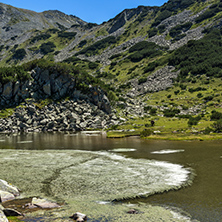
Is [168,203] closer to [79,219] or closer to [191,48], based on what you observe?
[79,219]

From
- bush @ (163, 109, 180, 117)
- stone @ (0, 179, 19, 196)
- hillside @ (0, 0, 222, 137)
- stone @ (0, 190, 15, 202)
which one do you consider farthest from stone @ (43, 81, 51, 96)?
stone @ (0, 190, 15, 202)

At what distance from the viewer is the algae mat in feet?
42.8

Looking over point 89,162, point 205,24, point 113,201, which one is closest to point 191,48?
point 205,24

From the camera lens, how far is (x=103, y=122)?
3290 inches

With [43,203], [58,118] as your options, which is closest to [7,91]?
[58,118]

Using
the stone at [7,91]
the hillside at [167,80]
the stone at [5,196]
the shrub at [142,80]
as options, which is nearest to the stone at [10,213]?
the stone at [5,196]

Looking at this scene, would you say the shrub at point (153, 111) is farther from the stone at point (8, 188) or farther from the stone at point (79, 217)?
the stone at point (79, 217)

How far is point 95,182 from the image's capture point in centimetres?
1955

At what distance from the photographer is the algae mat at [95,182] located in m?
13.0

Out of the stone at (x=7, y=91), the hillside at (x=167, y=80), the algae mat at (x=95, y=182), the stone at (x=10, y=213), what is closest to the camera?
the stone at (x=10, y=213)

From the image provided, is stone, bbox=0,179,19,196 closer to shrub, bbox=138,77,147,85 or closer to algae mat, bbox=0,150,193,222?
algae mat, bbox=0,150,193,222

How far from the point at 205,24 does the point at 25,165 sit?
20177 cm

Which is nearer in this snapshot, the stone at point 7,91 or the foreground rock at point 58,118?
the foreground rock at point 58,118

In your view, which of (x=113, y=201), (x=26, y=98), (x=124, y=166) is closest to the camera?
(x=113, y=201)
